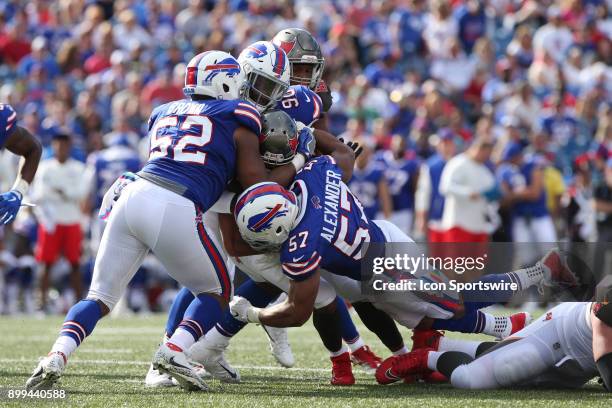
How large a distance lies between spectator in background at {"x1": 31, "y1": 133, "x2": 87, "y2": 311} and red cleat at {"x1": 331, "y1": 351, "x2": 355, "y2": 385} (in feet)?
20.5

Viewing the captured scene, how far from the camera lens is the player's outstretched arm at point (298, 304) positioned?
16.4ft

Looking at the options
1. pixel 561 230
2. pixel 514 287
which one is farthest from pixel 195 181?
pixel 561 230

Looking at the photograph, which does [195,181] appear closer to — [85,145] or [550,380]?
[550,380]

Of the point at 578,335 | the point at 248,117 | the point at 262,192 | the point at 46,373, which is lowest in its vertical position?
the point at 46,373

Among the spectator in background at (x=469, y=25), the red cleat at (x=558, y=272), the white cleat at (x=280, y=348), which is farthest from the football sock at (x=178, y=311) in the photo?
the spectator in background at (x=469, y=25)

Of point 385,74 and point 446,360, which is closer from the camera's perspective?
point 446,360

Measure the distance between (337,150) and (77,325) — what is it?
5.55ft

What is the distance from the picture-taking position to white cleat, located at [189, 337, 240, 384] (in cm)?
557

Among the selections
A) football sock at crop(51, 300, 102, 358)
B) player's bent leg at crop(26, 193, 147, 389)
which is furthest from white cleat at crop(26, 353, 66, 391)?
player's bent leg at crop(26, 193, 147, 389)

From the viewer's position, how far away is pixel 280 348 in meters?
6.09

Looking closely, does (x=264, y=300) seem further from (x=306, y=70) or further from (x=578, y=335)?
(x=578, y=335)

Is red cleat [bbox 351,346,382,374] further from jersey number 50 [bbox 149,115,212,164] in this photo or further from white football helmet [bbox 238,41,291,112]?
jersey number 50 [bbox 149,115,212,164]

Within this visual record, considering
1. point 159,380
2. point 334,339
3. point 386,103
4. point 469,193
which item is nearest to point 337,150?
point 334,339

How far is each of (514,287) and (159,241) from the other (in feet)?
6.06
